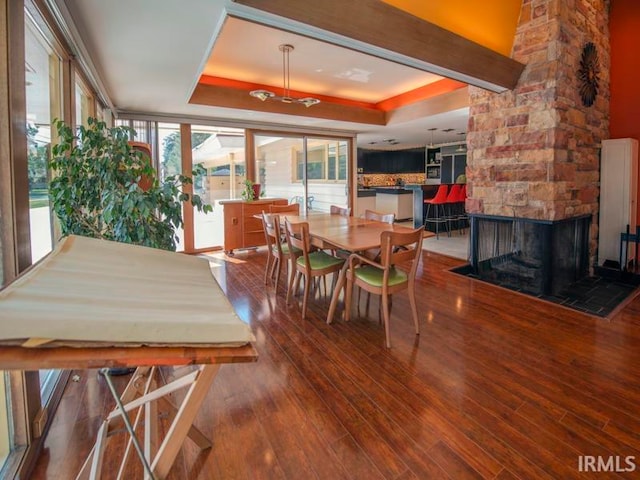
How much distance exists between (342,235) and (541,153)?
7.99 feet

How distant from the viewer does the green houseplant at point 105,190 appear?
78.5 inches

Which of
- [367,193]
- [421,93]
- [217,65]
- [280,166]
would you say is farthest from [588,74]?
[367,193]

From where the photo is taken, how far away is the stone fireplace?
142 inches

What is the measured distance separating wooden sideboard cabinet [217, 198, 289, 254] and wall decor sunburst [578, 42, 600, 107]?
4.57 meters

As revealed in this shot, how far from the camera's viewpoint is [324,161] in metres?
7.45

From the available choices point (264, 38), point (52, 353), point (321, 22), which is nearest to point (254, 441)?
point (52, 353)

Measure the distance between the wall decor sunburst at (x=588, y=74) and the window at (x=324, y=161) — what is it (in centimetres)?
442

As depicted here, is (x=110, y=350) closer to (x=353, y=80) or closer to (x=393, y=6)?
(x=393, y=6)

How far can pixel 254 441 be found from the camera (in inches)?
66.4

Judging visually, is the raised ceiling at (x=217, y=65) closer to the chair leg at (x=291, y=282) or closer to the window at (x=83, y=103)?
the window at (x=83, y=103)

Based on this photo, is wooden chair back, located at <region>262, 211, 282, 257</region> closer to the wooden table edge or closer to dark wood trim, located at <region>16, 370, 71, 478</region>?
dark wood trim, located at <region>16, 370, 71, 478</region>

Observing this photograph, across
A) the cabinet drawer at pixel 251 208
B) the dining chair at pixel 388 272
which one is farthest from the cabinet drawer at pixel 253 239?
the dining chair at pixel 388 272

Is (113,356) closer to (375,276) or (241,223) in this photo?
(375,276)

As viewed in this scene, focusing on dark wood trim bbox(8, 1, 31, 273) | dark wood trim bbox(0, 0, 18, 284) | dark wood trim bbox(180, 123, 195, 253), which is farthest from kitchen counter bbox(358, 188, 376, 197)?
dark wood trim bbox(0, 0, 18, 284)
